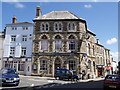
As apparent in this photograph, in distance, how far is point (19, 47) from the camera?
27359mm

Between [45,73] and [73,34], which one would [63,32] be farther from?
[45,73]

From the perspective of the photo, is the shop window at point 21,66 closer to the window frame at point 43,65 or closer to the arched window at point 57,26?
the window frame at point 43,65

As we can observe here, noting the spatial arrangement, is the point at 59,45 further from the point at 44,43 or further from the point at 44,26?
the point at 44,26

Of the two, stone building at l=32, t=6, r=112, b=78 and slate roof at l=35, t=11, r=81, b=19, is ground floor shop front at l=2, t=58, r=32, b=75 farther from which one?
slate roof at l=35, t=11, r=81, b=19

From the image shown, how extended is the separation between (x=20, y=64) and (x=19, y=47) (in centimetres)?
335

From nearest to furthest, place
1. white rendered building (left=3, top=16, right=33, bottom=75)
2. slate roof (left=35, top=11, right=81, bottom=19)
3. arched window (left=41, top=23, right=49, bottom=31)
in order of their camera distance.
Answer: white rendered building (left=3, top=16, right=33, bottom=75) < arched window (left=41, top=23, right=49, bottom=31) < slate roof (left=35, top=11, right=81, bottom=19)

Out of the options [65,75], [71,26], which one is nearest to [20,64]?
[65,75]

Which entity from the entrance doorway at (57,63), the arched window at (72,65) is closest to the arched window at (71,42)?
the arched window at (72,65)

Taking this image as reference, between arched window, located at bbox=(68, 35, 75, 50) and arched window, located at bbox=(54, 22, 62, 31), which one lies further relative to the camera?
arched window, located at bbox=(54, 22, 62, 31)

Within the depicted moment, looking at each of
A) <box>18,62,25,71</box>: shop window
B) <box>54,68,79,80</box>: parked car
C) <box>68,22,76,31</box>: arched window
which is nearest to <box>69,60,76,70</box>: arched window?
<box>54,68,79,80</box>: parked car

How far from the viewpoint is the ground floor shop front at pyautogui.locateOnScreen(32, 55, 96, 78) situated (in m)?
25.2

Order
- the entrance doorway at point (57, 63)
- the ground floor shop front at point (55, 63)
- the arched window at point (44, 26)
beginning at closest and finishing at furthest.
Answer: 1. the ground floor shop front at point (55, 63)
2. the entrance doorway at point (57, 63)
3. the arched window at point (44, 26)

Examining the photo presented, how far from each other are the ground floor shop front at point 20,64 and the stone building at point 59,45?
1.16 metres

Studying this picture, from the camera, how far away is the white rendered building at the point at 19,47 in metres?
26.7
